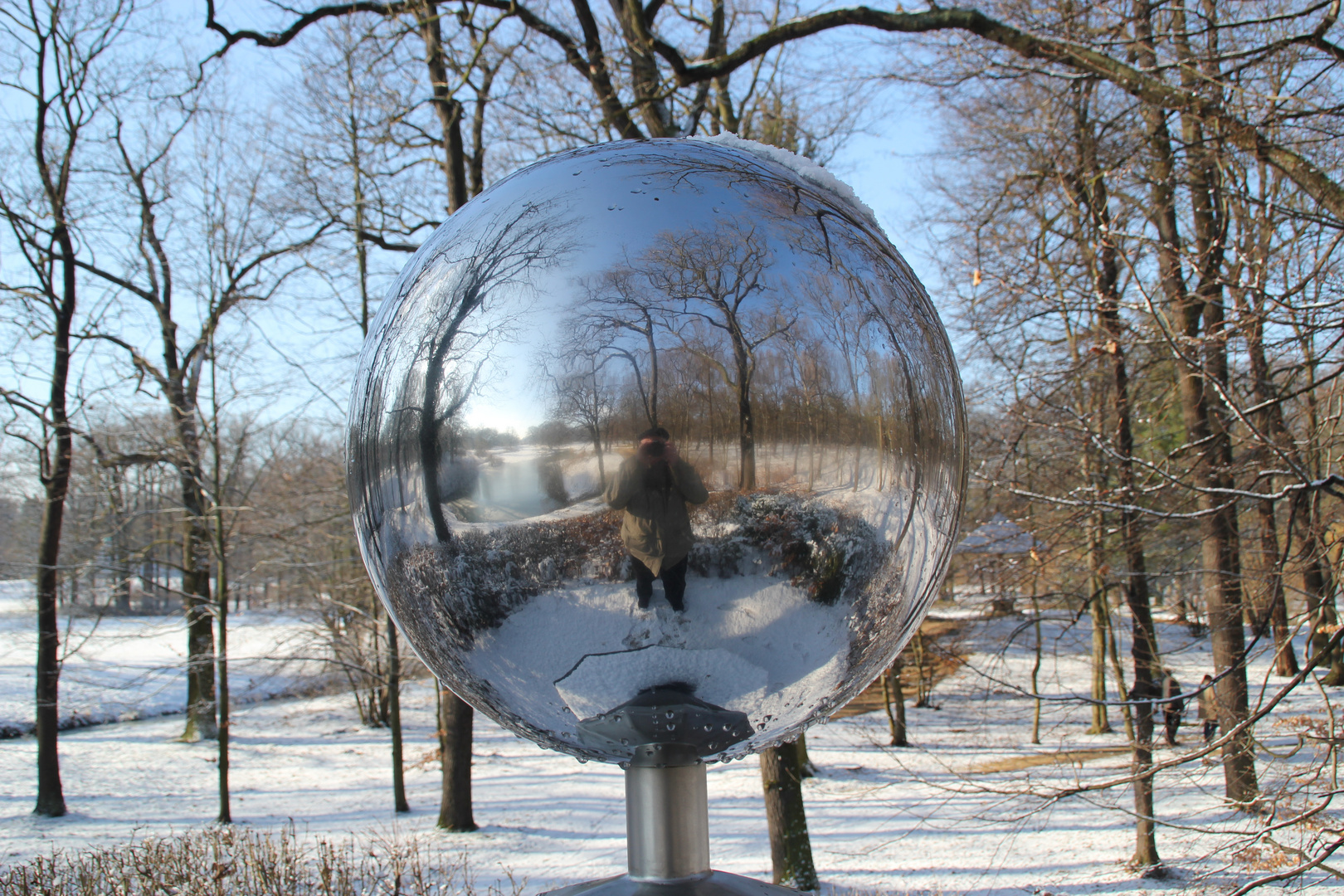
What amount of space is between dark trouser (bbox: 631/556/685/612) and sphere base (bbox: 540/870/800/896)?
48 centimetres

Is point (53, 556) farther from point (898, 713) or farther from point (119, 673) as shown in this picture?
point (898, 713)

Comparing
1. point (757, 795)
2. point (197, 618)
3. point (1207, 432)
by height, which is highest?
point (1207, 432)

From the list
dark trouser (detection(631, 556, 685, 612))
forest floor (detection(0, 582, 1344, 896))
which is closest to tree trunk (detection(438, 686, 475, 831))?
forest floor (detection(0, 582, 1344, 896))

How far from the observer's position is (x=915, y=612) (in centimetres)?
147

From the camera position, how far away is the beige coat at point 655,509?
1153mm

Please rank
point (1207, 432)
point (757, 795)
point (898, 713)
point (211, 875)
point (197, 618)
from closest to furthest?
1. point (211, 875)
2. point (1207, 432)
3. point (197, 618)
4. point (757, 795)
5. point (898, 713)

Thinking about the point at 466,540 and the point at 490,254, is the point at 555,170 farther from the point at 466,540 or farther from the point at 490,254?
the point at 466,540

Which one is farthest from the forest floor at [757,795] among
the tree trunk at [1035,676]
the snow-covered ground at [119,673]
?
the snow-covered ground at [119,673]

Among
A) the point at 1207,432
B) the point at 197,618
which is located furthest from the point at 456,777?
the point at 1207,432

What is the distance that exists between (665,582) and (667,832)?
0.46m

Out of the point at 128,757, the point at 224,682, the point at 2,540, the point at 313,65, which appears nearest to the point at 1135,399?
the point at 313,65

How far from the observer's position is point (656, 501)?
116 centimetres

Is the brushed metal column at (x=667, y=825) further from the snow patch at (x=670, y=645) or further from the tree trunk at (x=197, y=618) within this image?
the tree trunk at (x=197, y=618)

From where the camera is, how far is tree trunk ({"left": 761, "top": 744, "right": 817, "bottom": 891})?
422 inches
